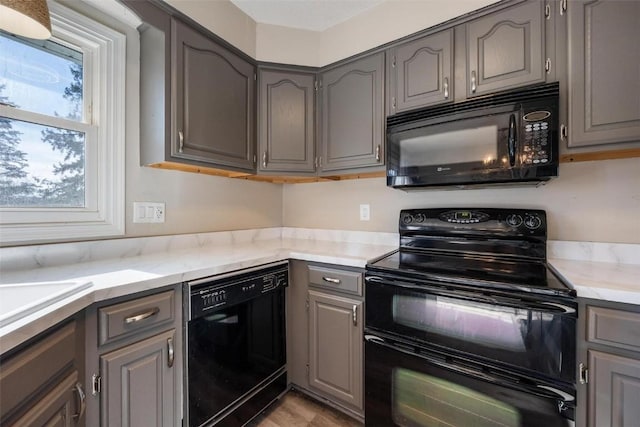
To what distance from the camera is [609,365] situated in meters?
0.94

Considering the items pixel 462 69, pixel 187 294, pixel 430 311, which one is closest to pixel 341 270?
pixel 430 311

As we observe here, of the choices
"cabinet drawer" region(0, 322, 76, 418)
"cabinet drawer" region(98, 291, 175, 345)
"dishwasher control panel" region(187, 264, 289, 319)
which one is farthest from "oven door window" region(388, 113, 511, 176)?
"cabinet drawer" region(0, 322, 76, 418)

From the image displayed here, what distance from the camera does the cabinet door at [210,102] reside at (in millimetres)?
1463

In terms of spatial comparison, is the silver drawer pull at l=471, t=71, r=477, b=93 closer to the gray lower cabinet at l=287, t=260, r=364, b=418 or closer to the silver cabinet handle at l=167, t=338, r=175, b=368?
the gray lower cabinet at l=287, t=260, r=364, b=418

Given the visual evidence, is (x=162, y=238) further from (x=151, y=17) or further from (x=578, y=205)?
(x=578, y=205)

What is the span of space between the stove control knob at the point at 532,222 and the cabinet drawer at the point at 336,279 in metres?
0.94

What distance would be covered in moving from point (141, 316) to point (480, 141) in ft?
5.57

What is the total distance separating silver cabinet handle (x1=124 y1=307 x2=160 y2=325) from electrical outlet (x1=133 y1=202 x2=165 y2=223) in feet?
2.33

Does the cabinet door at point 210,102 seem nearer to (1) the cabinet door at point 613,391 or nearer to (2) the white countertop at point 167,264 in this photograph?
(2) the white countertop at point 167,264

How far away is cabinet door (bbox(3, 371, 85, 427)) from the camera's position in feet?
2.26

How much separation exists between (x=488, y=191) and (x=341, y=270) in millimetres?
1011

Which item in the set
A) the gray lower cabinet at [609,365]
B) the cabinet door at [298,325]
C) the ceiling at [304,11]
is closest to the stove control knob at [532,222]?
the gray lower cabinet at [609,365]

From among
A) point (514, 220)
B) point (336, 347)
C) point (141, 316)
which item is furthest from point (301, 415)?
point (514, 220)

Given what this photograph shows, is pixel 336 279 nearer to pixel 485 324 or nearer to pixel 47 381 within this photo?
pixel 485 324
